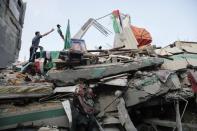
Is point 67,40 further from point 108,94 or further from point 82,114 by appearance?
point 82,114

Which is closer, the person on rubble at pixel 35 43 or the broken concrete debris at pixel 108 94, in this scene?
the broken concrete debris at pixel 108 94

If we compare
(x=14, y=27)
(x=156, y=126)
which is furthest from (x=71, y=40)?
(x=14, y=27)

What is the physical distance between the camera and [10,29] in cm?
1563

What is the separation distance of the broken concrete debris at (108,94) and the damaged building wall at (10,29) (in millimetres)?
6545

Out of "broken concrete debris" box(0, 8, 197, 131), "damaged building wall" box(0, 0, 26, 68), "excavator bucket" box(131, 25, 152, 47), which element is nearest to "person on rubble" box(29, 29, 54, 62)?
"broken concrete debris" box(0, 8, 197, 131)

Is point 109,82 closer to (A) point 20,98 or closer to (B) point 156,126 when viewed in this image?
(B) point 156,126

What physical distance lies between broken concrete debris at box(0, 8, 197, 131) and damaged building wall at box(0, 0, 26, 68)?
655 centimetres

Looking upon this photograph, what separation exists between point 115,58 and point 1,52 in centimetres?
876

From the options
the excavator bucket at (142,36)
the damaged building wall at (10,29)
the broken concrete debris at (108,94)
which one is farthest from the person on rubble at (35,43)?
the damaged building wall at (10,29)

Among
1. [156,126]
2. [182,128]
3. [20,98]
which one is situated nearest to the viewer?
[20,98]

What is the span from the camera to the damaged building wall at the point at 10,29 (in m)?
14.0

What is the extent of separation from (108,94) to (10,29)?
11058 millimetres

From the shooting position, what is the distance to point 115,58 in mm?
8031

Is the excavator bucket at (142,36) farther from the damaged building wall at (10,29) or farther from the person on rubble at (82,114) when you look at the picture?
the damaged building wall at (10,29)
